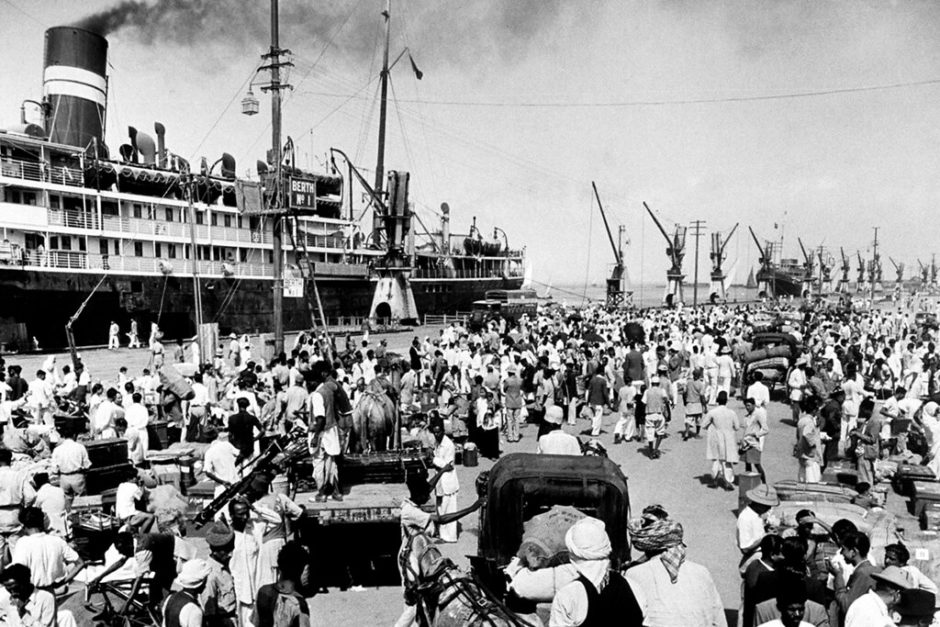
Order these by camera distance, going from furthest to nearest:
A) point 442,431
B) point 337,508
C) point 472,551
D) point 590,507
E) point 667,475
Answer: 1. point 667,475
2. point 442,431
3. point 472,551
4. point 337,508
5. point 590,507

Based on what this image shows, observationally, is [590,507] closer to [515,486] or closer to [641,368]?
[515,486]

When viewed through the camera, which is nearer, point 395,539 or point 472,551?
point 395,539

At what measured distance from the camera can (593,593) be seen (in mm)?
3637

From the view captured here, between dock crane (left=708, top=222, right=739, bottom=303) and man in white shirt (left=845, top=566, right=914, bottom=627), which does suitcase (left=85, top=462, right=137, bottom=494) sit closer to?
man in white shirt (left=845, top=566, right=914, bottom=627)

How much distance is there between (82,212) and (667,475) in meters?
30.3

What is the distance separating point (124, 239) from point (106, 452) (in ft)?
90.5

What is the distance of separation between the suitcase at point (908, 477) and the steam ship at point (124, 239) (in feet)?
50.0

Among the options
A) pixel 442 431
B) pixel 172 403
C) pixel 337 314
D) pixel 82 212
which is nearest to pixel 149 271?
pixel 82 212

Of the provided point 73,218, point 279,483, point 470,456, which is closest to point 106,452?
point 279,483

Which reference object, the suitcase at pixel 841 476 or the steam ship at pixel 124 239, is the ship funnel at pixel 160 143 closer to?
the steam ship at pixel 124 239

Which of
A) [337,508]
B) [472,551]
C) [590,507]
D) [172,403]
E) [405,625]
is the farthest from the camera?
[172,403]

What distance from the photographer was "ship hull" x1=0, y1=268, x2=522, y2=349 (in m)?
28.7

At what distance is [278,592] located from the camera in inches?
174

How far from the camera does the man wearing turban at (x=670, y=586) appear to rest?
158 inches
